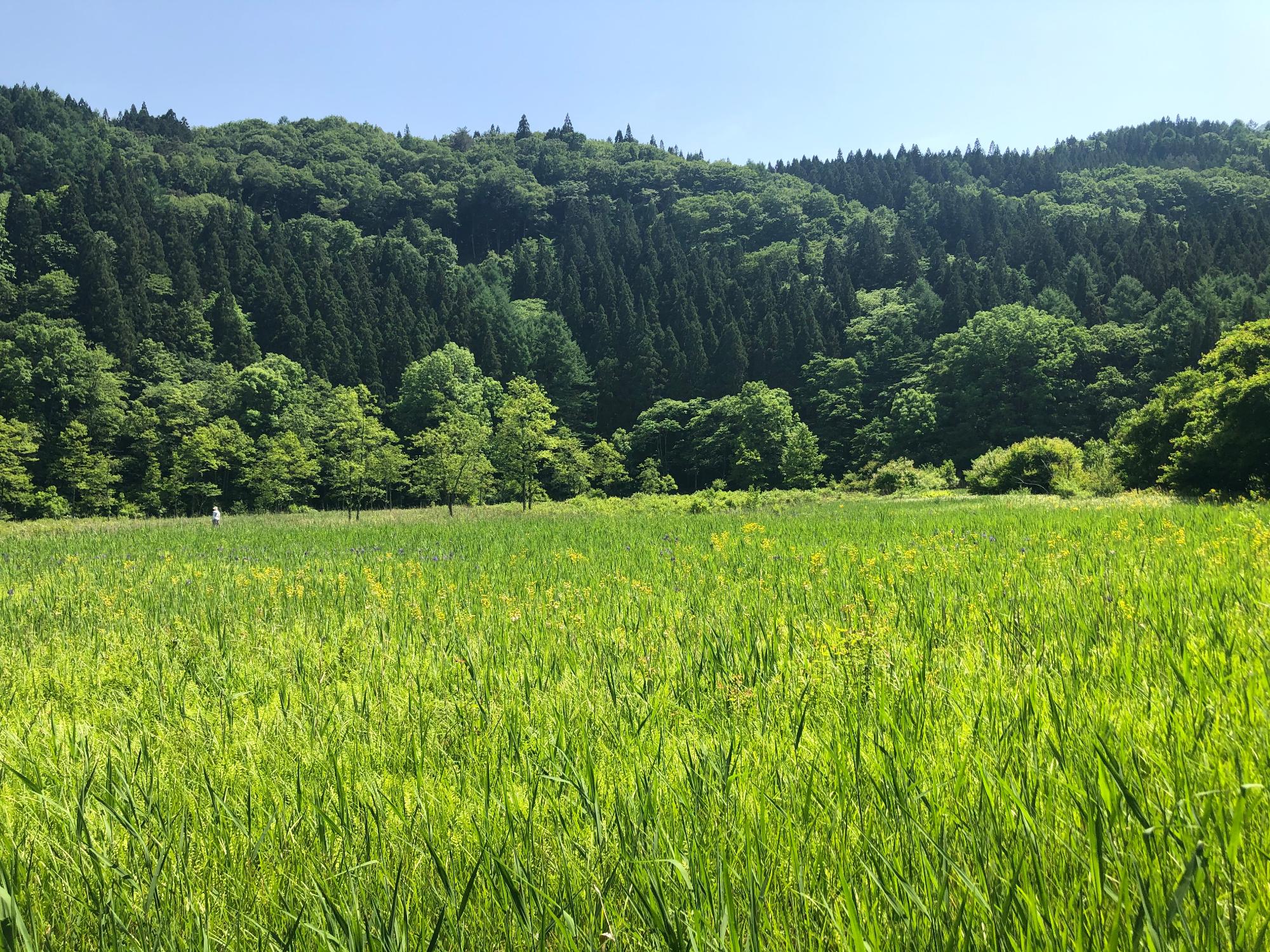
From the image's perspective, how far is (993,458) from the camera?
34.2m

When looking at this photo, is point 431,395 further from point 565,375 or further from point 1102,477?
point 1102,477

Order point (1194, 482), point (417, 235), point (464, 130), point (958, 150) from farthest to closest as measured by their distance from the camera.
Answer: point (464, 130)
point (958, 150)
point (417, 235)
point (1194, 482)

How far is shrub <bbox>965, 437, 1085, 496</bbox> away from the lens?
29.8 meters

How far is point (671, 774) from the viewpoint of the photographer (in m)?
1.97

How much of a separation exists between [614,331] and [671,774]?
289ft

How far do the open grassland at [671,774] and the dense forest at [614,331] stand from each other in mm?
20056

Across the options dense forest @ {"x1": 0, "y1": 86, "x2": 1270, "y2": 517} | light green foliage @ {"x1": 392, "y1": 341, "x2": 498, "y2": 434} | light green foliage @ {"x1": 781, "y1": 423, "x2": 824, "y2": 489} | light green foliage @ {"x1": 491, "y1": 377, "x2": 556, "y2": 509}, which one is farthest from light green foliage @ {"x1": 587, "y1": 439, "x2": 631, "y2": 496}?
light green foliage @ {"x1": 491, "y1": 377, "x2": 556, "y2": 509}

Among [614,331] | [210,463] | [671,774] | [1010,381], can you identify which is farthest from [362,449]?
[1010,381]

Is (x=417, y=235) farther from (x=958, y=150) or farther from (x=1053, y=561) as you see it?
(x=1053, y=561)

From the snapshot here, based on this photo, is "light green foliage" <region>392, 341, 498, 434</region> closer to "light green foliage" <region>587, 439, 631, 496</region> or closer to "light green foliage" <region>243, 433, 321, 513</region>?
"light green foliage" <region>587, 439, 631, 496</region>

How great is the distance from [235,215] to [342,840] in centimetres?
11252

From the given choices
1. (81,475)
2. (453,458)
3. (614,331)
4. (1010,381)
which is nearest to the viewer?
(453,458)

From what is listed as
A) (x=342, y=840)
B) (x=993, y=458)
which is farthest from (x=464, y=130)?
(x=342, y=840)

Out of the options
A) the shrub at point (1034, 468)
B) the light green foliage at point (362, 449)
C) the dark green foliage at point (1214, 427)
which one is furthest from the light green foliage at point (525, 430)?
the dark green foliage at point (1214, 427)
